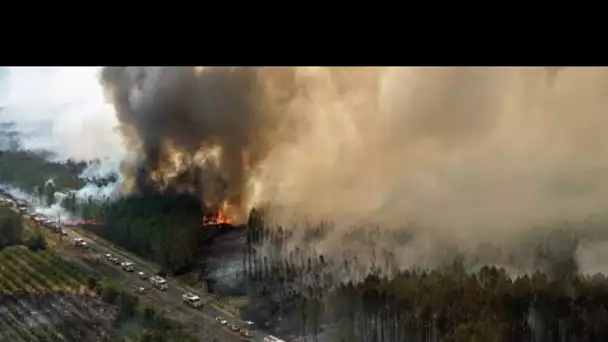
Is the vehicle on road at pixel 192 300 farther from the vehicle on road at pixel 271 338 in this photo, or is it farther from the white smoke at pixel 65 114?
the white smoke at pixel 65 114

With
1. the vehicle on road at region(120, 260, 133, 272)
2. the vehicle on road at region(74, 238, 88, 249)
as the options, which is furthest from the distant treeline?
the vehicle on road at region(74, 238, 88, 249)

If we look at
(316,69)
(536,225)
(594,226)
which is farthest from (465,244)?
(316,69)

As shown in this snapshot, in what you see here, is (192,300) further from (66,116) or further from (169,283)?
(66,116)

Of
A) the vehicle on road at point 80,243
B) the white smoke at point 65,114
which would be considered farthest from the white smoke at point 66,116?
the vehicle on road at point 80,243

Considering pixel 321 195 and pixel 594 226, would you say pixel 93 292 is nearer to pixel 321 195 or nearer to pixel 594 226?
pixel 321 195

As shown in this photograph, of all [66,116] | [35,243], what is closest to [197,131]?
[66,116]
